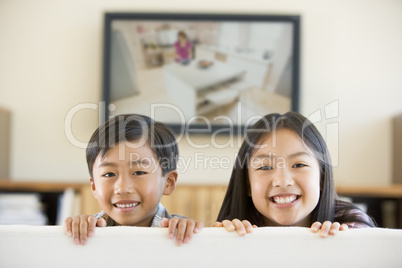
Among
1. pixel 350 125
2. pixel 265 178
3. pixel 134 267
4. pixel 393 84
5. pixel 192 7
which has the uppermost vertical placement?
pixel 192 7

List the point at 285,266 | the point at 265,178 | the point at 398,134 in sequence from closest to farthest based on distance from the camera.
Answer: the point at 285,266 → the point at 265,178 → the point at 398,134

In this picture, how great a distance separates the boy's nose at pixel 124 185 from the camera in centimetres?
110

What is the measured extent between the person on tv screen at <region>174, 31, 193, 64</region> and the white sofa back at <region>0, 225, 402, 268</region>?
7.29 feet

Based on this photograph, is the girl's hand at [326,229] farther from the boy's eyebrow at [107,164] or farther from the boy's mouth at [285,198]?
the boy's eyebrow at [107,164]

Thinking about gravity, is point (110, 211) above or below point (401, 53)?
below

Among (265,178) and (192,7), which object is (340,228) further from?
(192,7)

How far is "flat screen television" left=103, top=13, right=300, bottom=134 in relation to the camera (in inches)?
110

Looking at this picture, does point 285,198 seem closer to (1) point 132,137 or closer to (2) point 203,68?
(1) point 132,137

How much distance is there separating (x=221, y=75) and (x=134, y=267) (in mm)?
2236

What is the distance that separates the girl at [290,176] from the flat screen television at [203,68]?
156 centimetres

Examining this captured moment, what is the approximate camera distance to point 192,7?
2.83 m

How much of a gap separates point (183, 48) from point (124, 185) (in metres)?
1.85

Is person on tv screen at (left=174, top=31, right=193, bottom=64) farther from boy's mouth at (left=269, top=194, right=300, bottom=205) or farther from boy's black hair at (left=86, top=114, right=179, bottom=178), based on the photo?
boy's mouth at (left=269, top=194, right=300, bottom=205)

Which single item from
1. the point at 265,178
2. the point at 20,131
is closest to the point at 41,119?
the point at 20,131
